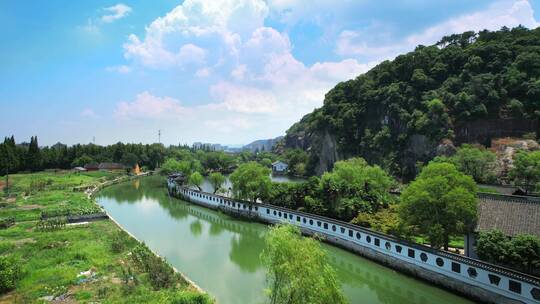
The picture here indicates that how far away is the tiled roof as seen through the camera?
1570cm

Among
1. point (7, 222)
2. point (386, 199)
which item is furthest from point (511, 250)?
point (7, 222)

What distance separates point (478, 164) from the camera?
1508 inches

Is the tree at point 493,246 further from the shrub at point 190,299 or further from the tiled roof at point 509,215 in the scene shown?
the shrub at point 190,299

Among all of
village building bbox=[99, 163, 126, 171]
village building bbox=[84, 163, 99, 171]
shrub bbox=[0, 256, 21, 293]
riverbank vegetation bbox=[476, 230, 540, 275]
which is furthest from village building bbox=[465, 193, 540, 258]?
village building bbox=[84, 163, 99, 171]

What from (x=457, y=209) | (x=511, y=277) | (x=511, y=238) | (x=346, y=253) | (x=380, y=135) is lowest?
(x=346, y=253)

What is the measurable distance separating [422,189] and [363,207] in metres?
7.40

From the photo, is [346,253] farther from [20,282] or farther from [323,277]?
[20,282]

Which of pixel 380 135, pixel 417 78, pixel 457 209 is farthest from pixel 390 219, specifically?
pixel 417 78

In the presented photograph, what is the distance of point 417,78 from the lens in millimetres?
59938

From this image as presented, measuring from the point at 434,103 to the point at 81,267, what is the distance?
49.8m

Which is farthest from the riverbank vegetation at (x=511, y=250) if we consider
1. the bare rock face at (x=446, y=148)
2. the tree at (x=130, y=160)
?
the tree at (x=130, y=160)

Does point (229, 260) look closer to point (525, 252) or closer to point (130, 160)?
point (525, 252)

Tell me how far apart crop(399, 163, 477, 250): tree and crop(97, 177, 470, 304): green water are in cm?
298

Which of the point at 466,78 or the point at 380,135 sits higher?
the point at 466,78
